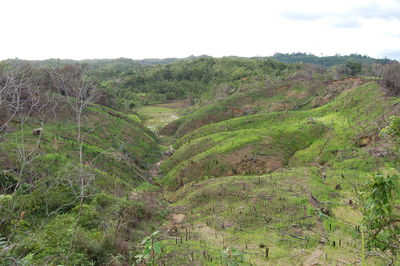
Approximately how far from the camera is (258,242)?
29.9 feet

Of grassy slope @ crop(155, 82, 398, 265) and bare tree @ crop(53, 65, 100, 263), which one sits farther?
grassy slope @ crop(155, 82, 398, 265)

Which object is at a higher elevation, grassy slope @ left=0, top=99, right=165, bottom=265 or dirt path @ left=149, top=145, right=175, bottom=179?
grassy slope @ left=0, top=99, right=165, bottom=265

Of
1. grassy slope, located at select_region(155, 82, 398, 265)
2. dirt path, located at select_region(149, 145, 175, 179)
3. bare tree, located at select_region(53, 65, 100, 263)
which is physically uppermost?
bare tree, located at select_region(53, 65, 100, 263)

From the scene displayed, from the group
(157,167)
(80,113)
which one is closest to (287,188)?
(80,113)

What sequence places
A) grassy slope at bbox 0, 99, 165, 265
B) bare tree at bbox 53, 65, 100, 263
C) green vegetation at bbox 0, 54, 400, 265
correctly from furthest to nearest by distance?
1. grassy slope at bbox 0, 99, 165, 265
2. green vegetation at bbox 0, 54, 400, 265
3. bare tree at bbox 53, 65, 100, 263

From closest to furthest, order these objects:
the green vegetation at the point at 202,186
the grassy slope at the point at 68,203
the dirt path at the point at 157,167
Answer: the green vegetation at the point at 202,186
the grassy slope at the point at 68,203
the dirt path at the point at 157,167

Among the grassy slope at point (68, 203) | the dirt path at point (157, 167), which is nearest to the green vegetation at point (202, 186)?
the grassy slope at point (68, 203)

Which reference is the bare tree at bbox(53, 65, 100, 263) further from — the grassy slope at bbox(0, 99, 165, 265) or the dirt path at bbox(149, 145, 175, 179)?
the dirt path at bbox(149, 145, 175, 179)

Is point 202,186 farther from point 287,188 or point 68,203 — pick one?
point 68,203

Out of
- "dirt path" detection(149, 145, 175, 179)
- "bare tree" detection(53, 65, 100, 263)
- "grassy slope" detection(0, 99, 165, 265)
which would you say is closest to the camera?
"bare tree" detection(53, 65, 100, 263)

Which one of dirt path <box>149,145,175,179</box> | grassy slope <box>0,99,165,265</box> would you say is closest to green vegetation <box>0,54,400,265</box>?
grassy slope <box>0,99,165,265</box>

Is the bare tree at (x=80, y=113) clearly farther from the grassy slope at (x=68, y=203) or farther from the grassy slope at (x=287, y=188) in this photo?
the grassy slope at (x=287, y=188)

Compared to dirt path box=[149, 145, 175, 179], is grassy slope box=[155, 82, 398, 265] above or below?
above

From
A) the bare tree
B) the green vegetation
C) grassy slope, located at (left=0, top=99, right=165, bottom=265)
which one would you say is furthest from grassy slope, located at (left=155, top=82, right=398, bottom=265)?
the bare tree
